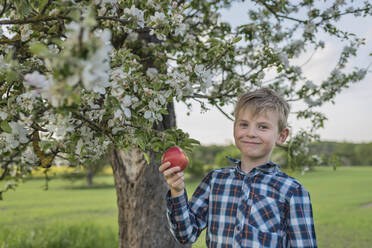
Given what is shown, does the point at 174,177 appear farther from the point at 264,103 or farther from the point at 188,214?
the point at 264,103

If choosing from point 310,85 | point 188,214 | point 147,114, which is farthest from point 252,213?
point 310,85

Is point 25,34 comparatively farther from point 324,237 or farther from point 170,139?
point 324,237

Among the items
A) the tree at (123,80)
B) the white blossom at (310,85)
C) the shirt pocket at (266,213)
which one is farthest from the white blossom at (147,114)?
the white blossom at (310,85)

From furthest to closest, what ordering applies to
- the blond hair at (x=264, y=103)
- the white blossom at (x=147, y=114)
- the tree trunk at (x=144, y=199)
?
the tree trunk at (x=144, y=199) < the blond hair at (x=264, y=103) < the white blossom at (x=147, y=114)

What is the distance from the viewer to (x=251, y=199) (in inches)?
87.2

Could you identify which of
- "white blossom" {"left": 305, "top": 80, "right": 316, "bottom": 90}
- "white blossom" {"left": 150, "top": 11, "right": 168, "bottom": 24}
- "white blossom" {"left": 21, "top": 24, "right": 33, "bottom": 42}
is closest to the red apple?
"white blossom" {"left": 150, "top": 11, "right": 168, "bottom": 24}

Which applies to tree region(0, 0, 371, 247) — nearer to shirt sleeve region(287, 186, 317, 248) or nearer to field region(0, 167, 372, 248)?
shirt sleeve region(287, 186, 317, 248)

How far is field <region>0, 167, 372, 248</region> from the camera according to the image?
7.21 metres

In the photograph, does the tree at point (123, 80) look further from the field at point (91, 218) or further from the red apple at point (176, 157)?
the field at point (91, 218)

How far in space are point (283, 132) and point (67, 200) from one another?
17.8m

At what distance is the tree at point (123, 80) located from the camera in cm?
116

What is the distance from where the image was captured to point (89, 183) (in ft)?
84.0

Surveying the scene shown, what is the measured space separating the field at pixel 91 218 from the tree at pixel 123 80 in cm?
141

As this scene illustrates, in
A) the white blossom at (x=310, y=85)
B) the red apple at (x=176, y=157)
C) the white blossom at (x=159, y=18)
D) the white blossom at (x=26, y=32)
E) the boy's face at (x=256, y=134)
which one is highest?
the white blossom at (x=159, y=18)
